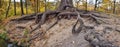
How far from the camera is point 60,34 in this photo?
16.8 meters

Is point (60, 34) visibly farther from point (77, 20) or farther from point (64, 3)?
point (64, 3)

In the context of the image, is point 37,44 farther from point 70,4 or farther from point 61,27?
point 70,4

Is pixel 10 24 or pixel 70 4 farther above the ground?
pixel 70 4

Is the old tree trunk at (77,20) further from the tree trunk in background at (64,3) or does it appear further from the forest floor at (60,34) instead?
the forest floor at (60,34)

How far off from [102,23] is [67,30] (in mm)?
2268

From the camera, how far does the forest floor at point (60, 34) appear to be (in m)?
14.6

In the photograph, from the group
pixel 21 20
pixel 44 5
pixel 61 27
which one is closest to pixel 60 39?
pixel 61 27

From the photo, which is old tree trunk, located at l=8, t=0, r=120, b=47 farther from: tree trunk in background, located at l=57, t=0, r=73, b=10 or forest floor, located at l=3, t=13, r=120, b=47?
forest floor, located at l=3, t=13, r=120, b=47

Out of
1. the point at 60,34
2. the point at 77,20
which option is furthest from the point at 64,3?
the point at 77,20

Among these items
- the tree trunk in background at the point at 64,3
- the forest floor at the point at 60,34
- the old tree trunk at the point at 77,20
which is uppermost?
the tree trunk in background at the point at 64,3

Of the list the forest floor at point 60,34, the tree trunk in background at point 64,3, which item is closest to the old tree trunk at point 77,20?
the tree trunk in background at point 64,3

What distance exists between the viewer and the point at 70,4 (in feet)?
70.2

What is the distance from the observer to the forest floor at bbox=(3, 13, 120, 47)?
14.6 m

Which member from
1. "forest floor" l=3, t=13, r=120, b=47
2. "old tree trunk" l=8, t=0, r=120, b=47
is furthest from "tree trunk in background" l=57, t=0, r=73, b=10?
"forest floor" l=3, t=13, r=120, b=47
